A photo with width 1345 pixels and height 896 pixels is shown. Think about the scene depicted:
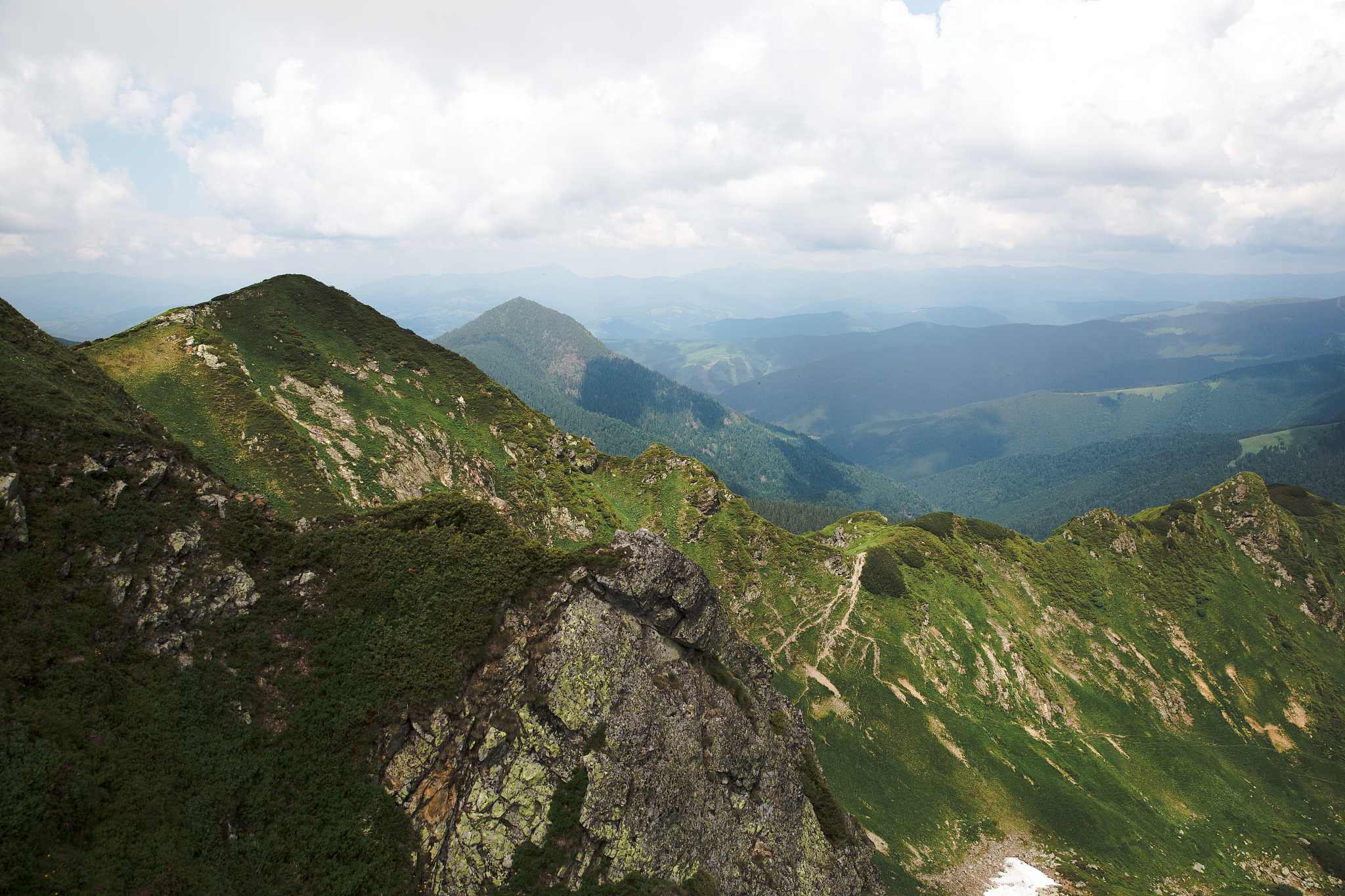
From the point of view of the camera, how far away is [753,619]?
272 ft

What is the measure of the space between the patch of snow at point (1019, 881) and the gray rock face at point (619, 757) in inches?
1363

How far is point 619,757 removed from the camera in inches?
1056

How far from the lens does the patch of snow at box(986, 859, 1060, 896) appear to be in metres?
55.8

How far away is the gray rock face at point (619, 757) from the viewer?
24.7 m

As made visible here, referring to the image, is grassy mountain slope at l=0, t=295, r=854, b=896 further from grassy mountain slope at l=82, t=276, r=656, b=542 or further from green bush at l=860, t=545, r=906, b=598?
green bush at l=860, t=545, r=906, b=598

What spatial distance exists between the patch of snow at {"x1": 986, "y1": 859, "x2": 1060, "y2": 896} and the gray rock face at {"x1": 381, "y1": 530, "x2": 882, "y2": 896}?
3462 cm

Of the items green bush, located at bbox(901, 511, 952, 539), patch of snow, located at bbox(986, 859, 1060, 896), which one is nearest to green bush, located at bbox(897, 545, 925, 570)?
green bush, located at bbox(901, 511, 952, 539)

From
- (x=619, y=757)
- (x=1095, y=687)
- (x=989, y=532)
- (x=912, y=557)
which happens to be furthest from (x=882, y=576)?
(x=619, y=757)

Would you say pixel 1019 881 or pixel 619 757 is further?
pixel 1019 881

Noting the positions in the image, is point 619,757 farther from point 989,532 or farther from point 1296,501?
point 1296,501

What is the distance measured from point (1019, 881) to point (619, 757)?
192 feet

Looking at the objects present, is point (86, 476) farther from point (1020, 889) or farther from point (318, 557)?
point (1020, 889)

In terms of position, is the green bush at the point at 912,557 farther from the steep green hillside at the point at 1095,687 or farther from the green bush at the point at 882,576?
the green bush at the point at 882,576

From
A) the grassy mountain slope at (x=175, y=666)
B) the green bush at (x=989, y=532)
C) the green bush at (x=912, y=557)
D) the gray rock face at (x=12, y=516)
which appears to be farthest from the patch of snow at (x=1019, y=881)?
the gray rock face at (x=12, y=516)
